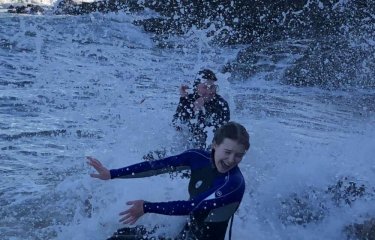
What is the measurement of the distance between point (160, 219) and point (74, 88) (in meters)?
9.39

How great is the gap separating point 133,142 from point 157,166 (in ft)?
11.9

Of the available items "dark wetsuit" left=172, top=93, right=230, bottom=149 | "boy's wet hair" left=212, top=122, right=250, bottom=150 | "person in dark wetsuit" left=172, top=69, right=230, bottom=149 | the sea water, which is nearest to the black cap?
"person in dark wetsuit" left=172, top=69, right=230, bottom=149

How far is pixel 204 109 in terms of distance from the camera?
635 centimetres

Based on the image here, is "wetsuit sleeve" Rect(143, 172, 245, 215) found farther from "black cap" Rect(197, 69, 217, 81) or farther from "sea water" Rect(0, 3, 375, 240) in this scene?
"black cap" Rect(197, 69, 217, 81)

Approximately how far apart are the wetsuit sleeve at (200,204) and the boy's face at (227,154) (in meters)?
0.14

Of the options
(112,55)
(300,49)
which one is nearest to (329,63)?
(300,49)

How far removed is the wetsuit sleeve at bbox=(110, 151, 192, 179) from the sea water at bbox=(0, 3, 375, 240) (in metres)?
0.49

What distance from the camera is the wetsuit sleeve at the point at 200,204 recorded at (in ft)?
12.0

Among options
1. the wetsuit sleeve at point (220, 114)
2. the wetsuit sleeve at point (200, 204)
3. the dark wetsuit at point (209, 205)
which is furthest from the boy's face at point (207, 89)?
the wetsuit sleeve at point (200, 204)

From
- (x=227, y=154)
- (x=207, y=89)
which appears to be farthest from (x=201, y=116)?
(x=227, y=154)

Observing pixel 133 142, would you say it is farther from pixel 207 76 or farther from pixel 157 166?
pixel 157 166

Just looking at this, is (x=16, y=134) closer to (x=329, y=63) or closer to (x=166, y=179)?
(x=166, y=179)

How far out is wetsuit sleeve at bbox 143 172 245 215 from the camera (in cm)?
367

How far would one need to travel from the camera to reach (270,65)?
20.2 m
